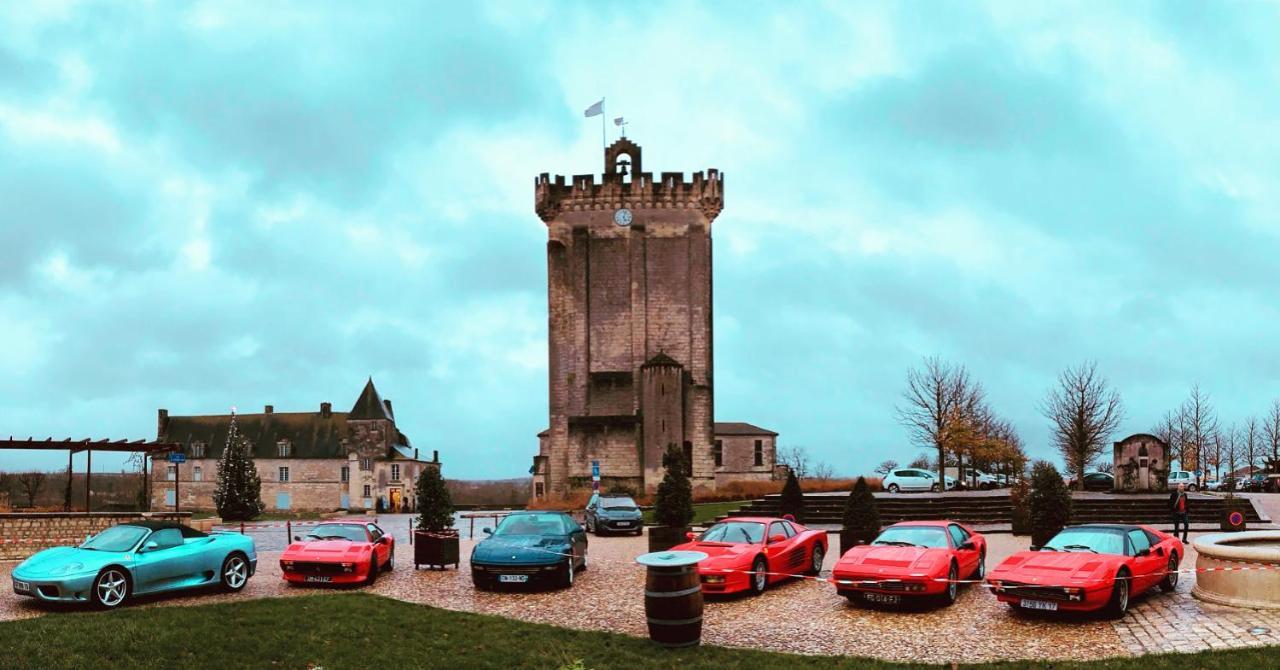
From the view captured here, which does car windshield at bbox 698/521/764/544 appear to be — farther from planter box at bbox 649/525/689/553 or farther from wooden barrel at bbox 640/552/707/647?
wooden barrel at bbox 640/552/707/647

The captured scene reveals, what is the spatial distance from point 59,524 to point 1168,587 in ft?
79.6

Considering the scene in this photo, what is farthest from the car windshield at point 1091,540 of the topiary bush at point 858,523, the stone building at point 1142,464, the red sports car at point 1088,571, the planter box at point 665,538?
the stone building at point 1142,464

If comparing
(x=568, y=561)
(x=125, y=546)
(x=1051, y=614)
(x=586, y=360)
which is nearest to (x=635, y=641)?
(x=568, y=561)

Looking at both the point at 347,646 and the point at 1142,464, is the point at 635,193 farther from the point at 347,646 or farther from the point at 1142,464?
the point at 347,646

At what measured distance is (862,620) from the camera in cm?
1487

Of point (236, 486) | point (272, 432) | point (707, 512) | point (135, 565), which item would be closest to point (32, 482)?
point (272, 432)

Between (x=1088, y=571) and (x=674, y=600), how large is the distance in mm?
5839

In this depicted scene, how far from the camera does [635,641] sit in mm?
13492

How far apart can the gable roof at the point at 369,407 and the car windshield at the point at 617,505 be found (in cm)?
4536

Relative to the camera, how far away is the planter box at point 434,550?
2112 centimetres

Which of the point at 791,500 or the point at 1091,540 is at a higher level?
the point at 1091,540

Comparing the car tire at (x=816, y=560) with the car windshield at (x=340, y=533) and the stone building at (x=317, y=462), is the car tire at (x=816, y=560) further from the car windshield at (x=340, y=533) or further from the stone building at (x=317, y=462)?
the stone building at (x=317, y=462)

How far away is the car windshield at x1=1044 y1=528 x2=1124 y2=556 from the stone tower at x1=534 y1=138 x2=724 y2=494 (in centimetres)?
4052

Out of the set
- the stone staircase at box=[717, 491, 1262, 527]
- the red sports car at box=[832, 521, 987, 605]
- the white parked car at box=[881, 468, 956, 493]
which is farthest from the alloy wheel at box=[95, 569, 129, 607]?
the white parked car at box=[881, 468, 956, 493]
